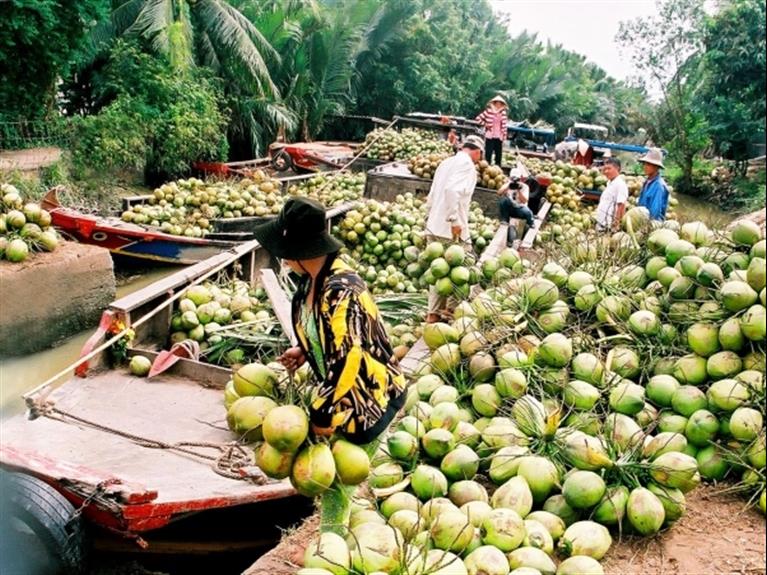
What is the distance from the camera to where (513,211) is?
345 inches

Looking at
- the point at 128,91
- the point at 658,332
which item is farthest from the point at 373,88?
the point at 658,332

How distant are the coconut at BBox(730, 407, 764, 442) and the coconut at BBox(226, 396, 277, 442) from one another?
1795mm

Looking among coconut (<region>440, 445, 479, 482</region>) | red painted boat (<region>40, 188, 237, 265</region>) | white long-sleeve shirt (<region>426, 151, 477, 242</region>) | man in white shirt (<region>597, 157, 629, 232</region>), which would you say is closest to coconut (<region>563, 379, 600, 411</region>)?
coconut (<region>440, 445, 479, 482</region>)

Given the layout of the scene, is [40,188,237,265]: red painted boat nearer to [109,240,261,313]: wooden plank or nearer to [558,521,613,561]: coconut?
[109,240,261,313]: wooden plank

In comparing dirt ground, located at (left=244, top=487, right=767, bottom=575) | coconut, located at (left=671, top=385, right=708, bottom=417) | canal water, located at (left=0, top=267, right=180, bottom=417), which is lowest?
canal water, located at (left=0, top=267, right=180, bottom=417)

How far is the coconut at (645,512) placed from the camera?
2609mm

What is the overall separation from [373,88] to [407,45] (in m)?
1.90

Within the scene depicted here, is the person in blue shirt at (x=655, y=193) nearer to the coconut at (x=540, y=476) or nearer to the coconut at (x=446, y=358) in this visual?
the coconut at (x=446, y=358)

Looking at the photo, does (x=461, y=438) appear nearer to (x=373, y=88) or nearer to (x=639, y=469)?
(x=639, y=469)

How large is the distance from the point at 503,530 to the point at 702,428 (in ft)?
3.32

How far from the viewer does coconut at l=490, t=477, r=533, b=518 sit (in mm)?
2699

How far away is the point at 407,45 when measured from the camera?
2522 cm

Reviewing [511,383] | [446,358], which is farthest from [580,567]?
[446,358]

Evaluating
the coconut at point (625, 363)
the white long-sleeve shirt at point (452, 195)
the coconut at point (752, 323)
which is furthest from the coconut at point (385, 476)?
the white long-sleeve shirt at point (452, 195)
